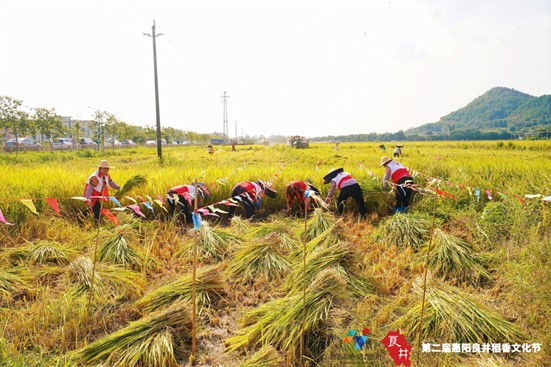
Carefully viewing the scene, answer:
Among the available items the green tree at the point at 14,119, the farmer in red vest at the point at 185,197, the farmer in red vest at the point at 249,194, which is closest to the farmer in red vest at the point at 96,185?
the farmer in red vest at the point at 185,197

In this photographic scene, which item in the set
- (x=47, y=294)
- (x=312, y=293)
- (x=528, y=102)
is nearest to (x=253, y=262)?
(x=312, y=293)

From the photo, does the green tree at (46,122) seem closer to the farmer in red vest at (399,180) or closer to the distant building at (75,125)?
the distant building at (75,125)

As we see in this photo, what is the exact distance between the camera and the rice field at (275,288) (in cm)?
224

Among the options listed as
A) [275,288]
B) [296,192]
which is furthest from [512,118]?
[275,288]

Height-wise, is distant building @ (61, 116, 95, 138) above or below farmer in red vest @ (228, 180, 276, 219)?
above

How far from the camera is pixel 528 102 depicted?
180m

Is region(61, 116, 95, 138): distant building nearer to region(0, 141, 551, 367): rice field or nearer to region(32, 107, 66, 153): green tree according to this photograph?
region(32, 107, 66, 153): green tree

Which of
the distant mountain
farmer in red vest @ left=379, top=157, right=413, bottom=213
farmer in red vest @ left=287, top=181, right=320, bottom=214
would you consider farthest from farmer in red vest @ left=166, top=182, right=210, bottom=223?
the distant mountain

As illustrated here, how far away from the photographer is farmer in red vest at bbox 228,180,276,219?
5738 millimetres

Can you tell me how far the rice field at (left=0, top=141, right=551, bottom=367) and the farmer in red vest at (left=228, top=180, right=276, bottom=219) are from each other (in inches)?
29.5

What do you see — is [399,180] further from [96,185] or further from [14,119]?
[14,119]

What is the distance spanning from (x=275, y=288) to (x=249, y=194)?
2.79m

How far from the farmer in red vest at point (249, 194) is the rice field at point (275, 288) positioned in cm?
75

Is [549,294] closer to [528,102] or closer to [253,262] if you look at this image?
[253,262]
